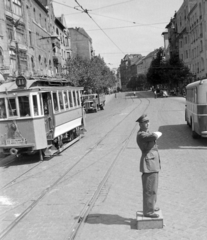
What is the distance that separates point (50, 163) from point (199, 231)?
722 centimetres

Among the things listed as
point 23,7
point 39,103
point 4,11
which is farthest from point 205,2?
point 39,103

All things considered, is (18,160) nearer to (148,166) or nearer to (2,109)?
(2,109)

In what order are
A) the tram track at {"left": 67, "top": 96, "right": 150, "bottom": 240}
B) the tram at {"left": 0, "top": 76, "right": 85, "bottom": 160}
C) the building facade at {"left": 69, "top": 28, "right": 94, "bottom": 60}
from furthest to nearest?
the building facade at {"left": 69, "top": 28, "right": 94, "bottom": 60}, the tram at {"left": 0, "top": 76, "right": 85, "bottom": 160}, the tram track at {"left": 67, "top": 96, "right": 150, "bottom": 240}

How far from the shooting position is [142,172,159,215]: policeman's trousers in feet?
17.7

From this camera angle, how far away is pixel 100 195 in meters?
7.46

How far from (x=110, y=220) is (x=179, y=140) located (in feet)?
30.1

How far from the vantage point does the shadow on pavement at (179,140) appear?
513 inches

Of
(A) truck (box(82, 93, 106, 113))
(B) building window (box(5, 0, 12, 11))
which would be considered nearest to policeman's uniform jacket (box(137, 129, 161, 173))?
(B) building window (box(5, 0, 12, 11))

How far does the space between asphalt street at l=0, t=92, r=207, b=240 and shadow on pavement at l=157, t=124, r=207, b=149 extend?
0.38 feet

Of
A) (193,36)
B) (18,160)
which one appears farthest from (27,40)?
(193,36)

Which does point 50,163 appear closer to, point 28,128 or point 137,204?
point 28,128

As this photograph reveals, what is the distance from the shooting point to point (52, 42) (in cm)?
4794

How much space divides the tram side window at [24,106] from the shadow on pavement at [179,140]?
5321 millimetres

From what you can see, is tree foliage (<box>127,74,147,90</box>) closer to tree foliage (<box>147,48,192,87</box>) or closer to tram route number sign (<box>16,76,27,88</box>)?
tree foliage (<box>147,48,192,87</box>)
